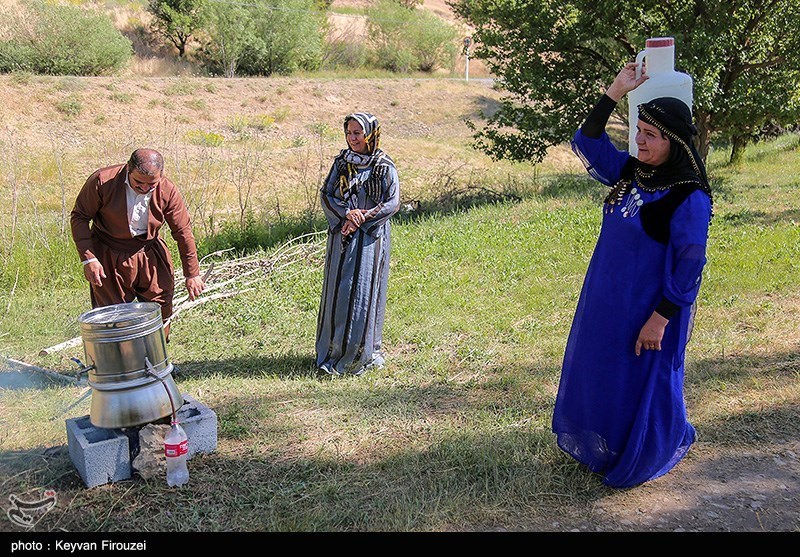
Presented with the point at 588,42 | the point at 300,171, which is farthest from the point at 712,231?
the point at 300,171

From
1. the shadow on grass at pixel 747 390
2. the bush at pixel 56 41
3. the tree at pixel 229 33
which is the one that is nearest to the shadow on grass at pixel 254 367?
the shadow on grass at pixel 747 390

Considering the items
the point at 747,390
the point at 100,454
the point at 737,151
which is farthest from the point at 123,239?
the point at 737,151

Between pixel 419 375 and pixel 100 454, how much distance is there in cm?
252

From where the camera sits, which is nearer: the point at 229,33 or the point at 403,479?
the point at 403,479

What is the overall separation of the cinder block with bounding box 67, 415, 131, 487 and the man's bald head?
164cm

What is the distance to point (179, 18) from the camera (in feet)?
97.0

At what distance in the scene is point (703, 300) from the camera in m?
6.75

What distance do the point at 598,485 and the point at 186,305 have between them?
4.28 metres

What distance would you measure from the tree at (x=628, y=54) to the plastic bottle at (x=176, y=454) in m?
10.6

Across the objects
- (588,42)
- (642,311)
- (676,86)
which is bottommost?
(642,311)

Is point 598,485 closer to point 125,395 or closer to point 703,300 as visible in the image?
point 125,395

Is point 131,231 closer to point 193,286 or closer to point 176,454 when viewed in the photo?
point 193,286

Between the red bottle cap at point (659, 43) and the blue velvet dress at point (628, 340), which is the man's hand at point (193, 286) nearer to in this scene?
the blue velvet dress at point (628, 340)

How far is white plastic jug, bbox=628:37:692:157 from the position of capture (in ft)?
11.4
